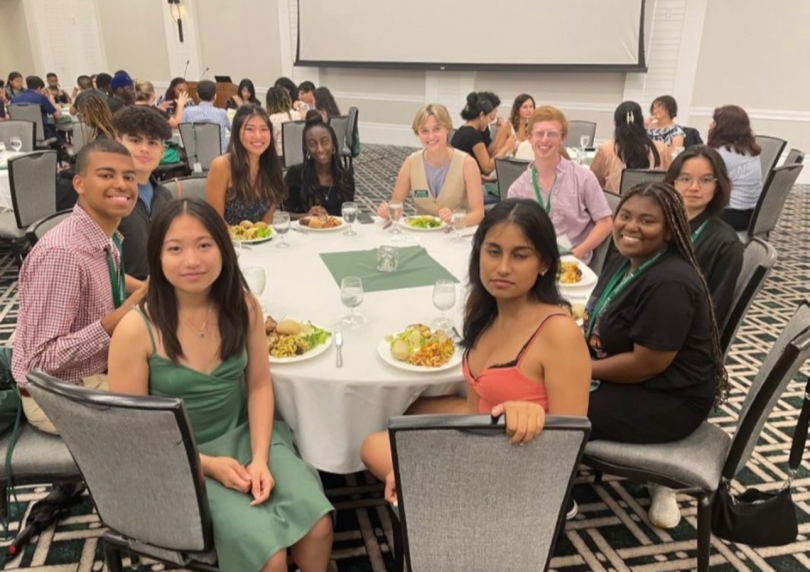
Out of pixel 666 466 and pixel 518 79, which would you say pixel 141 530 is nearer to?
pixel 666 466

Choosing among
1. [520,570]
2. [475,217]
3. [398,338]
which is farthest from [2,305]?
[520,570]

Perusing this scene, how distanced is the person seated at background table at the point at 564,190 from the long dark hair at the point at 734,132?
211 centimetres

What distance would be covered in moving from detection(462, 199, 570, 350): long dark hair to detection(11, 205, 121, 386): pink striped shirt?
1119 mm

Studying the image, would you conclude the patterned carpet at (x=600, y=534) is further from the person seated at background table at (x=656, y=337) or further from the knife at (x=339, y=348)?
the knife at (x=339, y=348)

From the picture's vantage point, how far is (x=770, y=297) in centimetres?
451

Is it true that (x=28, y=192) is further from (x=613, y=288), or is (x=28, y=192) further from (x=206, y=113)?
(x=613, y=288)

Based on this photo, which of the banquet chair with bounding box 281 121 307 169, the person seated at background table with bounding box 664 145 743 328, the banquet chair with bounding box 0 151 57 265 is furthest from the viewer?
the banquet chair with bounding box 281 121 307 169

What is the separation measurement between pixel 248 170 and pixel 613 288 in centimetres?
222

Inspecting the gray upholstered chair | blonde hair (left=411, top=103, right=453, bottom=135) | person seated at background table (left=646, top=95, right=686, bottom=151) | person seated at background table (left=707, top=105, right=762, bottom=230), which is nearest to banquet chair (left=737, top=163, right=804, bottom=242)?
person seated at background table (left=707, top=105, right=762, bottom=230)

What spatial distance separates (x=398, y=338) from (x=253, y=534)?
0.70m

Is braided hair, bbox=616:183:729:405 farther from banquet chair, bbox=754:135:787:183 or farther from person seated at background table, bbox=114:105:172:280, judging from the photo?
banquet chair, bbox=754:135:787:183

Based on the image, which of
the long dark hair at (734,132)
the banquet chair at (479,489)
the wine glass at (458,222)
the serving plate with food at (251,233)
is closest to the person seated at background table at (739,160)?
the long dark hair at (734,132)

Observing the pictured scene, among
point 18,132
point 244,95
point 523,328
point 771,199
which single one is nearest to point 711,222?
point 523,328

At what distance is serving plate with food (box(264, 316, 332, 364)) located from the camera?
1833 millimetres
